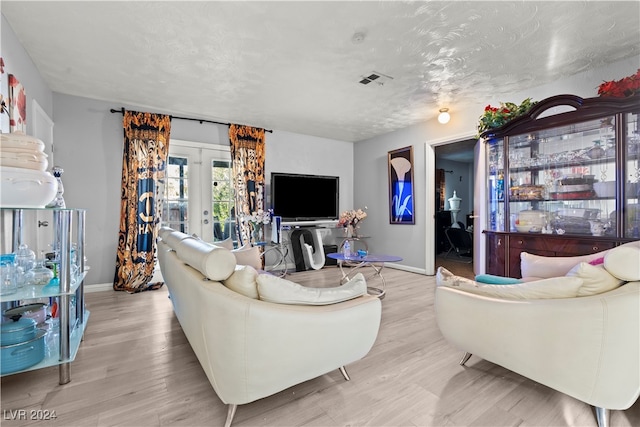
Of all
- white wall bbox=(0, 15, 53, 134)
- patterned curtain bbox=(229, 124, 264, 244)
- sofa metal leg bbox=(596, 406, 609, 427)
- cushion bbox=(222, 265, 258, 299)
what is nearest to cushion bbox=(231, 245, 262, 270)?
patterned curtain bbox=(229, 124, 264, 244)

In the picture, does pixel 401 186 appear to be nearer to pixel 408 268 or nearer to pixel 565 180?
pixel 408 268

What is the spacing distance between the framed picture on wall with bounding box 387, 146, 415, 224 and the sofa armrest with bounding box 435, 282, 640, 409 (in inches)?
138

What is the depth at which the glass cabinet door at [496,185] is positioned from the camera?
3434 mm

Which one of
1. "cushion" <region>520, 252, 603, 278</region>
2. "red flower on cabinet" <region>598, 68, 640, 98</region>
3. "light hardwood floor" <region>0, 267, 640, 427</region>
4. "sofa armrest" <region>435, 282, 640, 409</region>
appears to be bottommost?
"light hardwood floor" <region>0, 267, 640, 427</region>

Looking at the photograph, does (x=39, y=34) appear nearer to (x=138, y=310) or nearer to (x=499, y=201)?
(x=138, y=310)

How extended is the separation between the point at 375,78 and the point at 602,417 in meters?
3.15

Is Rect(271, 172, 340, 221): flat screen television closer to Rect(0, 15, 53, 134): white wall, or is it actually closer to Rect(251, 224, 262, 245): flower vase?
Rect(251, 224, 262, 245): flower vase

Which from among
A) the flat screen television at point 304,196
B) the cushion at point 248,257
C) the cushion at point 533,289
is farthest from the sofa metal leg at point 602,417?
the flat screen television at point 304,196

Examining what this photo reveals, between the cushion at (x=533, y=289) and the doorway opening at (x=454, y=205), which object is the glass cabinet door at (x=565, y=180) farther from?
the doorway opening at (x=454, y=205)

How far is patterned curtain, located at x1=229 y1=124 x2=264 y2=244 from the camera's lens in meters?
4.75

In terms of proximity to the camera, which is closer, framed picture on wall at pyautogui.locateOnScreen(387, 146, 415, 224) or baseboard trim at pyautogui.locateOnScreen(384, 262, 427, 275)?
baseboard trim at pyautogui.locateOnScreen(384, 262, 427, 275)

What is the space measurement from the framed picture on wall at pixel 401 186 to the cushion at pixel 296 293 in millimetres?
3736

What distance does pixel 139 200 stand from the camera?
13.2ft

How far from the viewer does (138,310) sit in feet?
10.4
